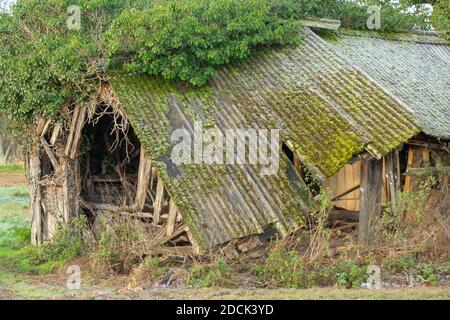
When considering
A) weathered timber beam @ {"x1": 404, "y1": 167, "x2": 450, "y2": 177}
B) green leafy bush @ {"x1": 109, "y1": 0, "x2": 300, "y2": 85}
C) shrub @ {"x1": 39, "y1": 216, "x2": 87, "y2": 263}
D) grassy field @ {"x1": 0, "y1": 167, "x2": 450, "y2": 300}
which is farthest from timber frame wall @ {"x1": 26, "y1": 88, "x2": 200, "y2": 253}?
weathered timber beam @ {"x1": 404, "y1": 167, "x2": 450, "y2": 177}

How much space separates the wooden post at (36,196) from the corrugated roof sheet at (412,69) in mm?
8210

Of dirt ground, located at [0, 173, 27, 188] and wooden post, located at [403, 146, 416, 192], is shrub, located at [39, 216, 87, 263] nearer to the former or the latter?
wooden post, located at [403, 146, 416, 192]

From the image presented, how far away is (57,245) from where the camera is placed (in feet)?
49.5

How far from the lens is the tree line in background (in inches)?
546

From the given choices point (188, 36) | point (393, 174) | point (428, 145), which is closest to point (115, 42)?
point (188, 36)

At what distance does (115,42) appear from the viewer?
44.4 feet

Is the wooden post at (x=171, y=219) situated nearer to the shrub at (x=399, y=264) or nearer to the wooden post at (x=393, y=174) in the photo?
the shrub at (x=399, y=264)

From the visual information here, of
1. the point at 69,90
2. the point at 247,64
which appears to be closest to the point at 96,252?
the point at 69,90

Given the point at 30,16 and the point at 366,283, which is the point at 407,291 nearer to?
the point at 366,283

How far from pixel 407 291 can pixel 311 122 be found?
4411mm

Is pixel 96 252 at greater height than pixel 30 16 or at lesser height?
lesser

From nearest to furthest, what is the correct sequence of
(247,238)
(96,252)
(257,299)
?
(257,299)
(247,238)
(96,252)

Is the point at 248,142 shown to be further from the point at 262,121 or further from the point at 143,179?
the point at 143,179

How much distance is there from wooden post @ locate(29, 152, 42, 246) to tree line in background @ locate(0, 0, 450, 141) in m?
0.93
